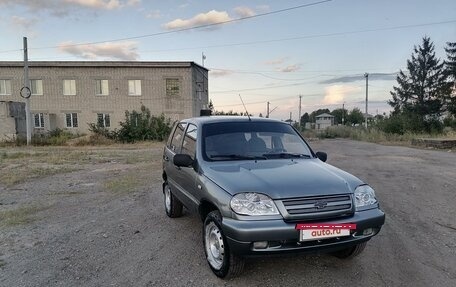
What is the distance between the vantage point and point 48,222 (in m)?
6.05

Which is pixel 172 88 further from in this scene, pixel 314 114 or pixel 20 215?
pixel 314 114

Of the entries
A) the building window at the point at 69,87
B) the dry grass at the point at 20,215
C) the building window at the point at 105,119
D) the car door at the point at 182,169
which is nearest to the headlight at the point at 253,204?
the car door at the point at 182,169

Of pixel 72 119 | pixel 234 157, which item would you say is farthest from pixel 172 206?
pixel 72 119

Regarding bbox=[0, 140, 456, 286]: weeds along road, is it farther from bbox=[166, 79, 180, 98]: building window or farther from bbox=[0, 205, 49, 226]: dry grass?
bbox=[166, 79, 180, 98]: building window

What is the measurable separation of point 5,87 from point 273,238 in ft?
132

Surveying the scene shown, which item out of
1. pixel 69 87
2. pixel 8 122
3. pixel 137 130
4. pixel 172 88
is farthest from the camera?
pixel 69 87

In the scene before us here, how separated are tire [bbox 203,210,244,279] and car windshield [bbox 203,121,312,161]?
34.1 inches

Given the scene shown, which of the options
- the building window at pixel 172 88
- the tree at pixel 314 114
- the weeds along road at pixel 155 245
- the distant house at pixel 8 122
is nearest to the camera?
the weeds along road at pixel 155 245

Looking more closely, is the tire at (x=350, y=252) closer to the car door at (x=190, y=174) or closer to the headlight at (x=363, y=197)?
the headlight at (x=363, y=197)

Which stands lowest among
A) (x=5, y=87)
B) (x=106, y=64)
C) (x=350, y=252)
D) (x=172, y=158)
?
(x=350, y=252)

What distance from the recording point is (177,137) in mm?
6016

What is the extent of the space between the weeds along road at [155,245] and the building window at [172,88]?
85.7 ft

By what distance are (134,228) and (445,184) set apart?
778 centimetres

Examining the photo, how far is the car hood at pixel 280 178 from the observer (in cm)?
348
